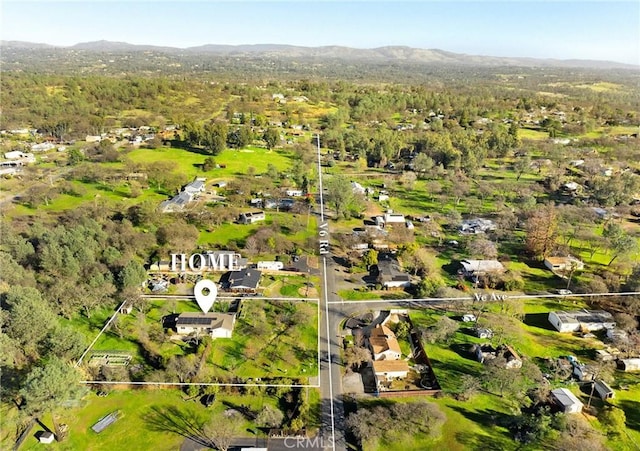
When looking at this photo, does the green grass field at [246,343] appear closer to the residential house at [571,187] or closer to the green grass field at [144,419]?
the green grass field at [144,419]

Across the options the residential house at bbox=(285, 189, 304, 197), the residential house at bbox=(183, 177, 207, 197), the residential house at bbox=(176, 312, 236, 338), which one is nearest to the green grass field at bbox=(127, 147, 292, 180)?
the residential house at bbox=(183, 177, 207, 197)

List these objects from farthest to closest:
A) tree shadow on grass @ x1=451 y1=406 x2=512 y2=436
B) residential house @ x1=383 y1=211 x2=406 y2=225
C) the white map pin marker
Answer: residential house @ x1=383 y1=211 x2=406 y2=225, the white map pin marker, tree shadow on grass @ x1=451 y1=406 x2=512 y2=436

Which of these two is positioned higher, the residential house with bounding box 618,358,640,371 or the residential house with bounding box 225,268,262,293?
the residential house with bounding box 225,268,262,293

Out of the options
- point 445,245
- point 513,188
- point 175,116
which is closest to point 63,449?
point 445,245

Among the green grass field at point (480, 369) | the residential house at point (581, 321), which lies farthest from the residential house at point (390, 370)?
the residential house at point (581, 321)

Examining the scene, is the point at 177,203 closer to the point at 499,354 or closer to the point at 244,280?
the point at 244,280

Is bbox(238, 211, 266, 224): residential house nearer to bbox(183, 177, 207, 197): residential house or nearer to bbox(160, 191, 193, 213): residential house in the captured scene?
bbox(160, 191, 193, 213): residential house

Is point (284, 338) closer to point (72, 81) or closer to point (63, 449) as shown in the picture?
point (63, 449)
